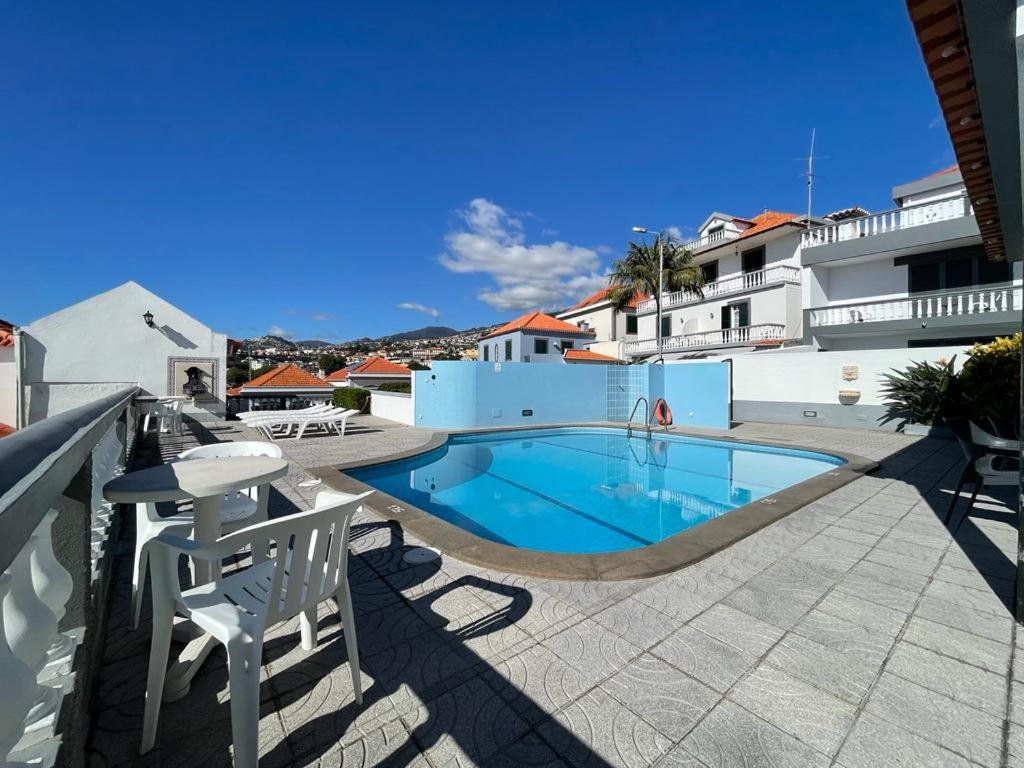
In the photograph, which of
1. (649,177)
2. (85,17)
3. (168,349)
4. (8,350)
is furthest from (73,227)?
(649,177)

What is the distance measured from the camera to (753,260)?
2155 cm

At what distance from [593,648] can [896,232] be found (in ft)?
65.2

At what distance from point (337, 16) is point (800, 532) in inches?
522

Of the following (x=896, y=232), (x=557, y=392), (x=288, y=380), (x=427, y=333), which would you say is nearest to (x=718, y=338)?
(x=896, y=232)

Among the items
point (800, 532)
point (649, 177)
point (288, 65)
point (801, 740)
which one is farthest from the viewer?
point (649, 177)

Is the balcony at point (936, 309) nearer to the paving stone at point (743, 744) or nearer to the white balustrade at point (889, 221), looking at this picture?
the white balustrade at point (889, 221)

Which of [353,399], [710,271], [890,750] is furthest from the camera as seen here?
[710,271]

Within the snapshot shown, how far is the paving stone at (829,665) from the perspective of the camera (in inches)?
83.0

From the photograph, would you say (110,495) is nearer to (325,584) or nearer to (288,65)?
(325,584)

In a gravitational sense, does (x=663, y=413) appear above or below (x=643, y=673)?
above

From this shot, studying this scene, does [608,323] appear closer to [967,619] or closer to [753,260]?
[753,260]

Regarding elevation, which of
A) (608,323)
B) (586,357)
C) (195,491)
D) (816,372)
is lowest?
(195,491)

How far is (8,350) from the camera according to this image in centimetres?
1349

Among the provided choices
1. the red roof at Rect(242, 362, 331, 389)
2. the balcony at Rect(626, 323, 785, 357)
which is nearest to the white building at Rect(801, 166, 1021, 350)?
the balcony at Rect(626, 323, 785, 357)
